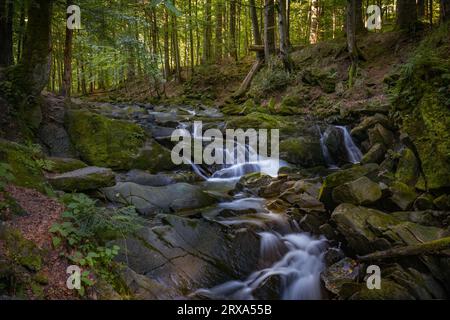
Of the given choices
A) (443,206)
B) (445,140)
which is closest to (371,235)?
(443,206)

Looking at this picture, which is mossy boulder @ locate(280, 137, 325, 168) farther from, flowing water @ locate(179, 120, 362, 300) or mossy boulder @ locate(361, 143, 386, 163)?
flowing water @ locate(179, 120, 362, 300)

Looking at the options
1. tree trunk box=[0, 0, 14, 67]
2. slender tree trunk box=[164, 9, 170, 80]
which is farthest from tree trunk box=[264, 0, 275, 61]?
tree trunk box=[0, 0, 14, 67]

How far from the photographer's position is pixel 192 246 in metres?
6.11

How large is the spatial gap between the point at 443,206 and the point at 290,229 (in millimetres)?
2894

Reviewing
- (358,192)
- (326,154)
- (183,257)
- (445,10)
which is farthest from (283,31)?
(183,257)

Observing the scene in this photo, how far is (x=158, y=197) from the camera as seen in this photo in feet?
25.7

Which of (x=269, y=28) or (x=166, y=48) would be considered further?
(x=166, y=48)

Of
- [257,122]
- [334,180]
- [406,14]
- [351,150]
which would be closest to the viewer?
[334,180]

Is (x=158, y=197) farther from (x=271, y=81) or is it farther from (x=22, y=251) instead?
(x=271, y=81)

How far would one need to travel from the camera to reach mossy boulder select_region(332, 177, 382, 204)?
7109 millimetres

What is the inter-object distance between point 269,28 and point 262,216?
13.7 meters
